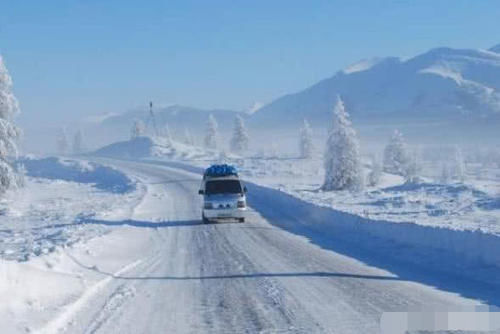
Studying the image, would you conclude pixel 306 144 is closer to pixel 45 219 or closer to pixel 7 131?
pixel 7 131

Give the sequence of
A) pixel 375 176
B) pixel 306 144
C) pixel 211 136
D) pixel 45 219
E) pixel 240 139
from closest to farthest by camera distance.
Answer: pixel 45 219
pixel 375 176
pixel 306 144
pixel 240 139
pixel 211 136

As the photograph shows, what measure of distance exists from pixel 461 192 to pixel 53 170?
70.1 metres

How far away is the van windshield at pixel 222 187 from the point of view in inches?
1076

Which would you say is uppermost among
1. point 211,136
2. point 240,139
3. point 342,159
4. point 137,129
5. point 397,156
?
point 137,129

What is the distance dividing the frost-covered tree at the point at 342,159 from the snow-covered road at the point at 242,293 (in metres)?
37.8

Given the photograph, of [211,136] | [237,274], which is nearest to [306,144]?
[211,136]

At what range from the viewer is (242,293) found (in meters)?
12.0

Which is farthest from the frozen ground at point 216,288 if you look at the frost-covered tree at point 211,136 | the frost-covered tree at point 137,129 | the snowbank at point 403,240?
the frost-covered tree at point 137,129

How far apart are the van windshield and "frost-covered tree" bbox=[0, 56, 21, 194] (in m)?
20.1

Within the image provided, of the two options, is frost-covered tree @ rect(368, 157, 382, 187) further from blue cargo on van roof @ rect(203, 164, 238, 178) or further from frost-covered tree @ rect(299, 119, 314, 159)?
frost-covered tree @ rect(299, 119, 314, 159)

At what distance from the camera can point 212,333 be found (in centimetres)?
912

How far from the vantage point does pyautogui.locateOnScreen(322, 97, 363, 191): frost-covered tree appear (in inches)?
2282

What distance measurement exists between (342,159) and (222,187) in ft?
105

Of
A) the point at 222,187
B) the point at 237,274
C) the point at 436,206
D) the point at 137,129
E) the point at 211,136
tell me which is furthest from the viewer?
the point at 137,129
